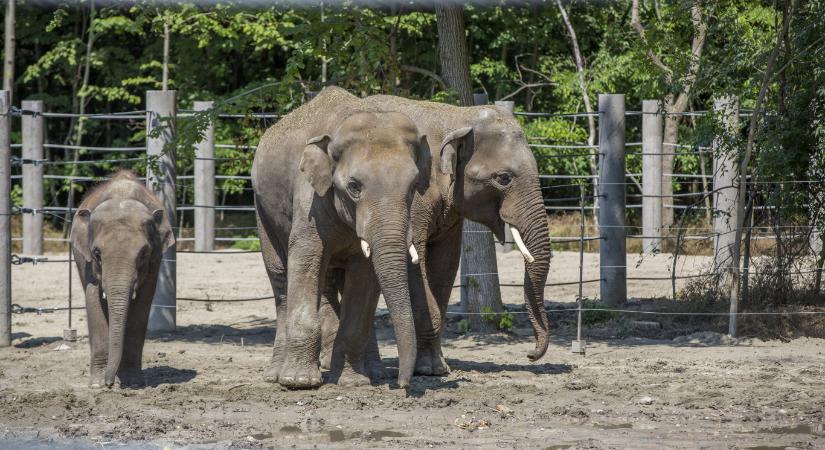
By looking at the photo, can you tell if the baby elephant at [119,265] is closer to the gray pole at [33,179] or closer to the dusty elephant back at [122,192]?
the dusty elephant back at [122,192]

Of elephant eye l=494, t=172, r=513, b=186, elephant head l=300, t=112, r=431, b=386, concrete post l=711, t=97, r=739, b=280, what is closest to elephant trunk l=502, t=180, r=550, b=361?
elephant eye l=494, t=172, r=513, b=186

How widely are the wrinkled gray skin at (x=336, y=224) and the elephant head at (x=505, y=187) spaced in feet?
1.91

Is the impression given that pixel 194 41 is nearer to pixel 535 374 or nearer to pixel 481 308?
pixel 481 308

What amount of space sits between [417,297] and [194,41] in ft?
59.1

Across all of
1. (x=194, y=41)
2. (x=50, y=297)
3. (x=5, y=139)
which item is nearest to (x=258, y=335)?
(x=5, y=139)

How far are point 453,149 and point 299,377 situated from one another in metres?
1.97

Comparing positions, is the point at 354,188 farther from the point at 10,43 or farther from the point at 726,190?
the point at 10,43

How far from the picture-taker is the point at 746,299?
12.1m

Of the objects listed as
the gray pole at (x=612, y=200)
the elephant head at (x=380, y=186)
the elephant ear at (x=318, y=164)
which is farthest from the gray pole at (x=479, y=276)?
the elephant ear at (x=318, y=164)

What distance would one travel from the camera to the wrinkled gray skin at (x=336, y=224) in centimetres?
802

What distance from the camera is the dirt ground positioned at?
7352mm

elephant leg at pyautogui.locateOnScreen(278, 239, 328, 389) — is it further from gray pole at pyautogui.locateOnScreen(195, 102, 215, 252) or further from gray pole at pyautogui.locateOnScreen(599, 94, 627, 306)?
gray pole at pyautogui.locateOnScreen(195, 102, 215, 252)

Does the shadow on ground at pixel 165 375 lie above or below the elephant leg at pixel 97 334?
below

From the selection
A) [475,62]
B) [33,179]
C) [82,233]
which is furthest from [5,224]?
[475,62]
